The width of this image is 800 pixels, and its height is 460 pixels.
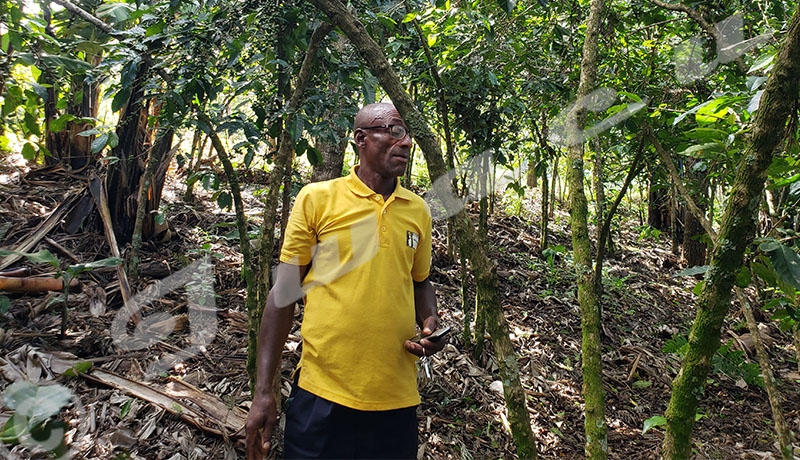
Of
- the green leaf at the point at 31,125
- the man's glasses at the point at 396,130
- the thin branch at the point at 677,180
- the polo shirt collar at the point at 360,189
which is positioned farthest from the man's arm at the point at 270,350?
the thin branch at the point at 677,180

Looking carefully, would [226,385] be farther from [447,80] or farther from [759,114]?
[759,114]

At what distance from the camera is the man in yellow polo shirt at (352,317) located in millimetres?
1812

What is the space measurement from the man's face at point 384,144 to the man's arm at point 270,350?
52 cm

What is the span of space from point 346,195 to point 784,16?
11.4 feet

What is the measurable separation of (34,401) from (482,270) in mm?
1473

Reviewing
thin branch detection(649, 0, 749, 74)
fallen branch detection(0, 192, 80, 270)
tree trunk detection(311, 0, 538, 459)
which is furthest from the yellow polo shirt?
fallen branch detection(0, 192, 80, 270)

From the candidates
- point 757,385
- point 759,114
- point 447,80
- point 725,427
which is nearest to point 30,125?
point 447,80

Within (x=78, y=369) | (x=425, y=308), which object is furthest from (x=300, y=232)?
(x=78, y=369)

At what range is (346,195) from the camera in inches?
77.1

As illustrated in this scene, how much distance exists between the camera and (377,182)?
201cm

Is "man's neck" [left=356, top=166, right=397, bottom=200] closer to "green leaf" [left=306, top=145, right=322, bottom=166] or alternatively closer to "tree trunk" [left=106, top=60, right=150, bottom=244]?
"green leaf" [left=306, top=145, right=322, bottom=166]

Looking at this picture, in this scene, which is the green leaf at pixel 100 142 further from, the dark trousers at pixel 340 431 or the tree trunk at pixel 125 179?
the dark trousers at pixel 340 431

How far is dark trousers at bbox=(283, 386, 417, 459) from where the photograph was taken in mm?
1802

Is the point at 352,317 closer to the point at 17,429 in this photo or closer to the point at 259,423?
the point at 259,423
